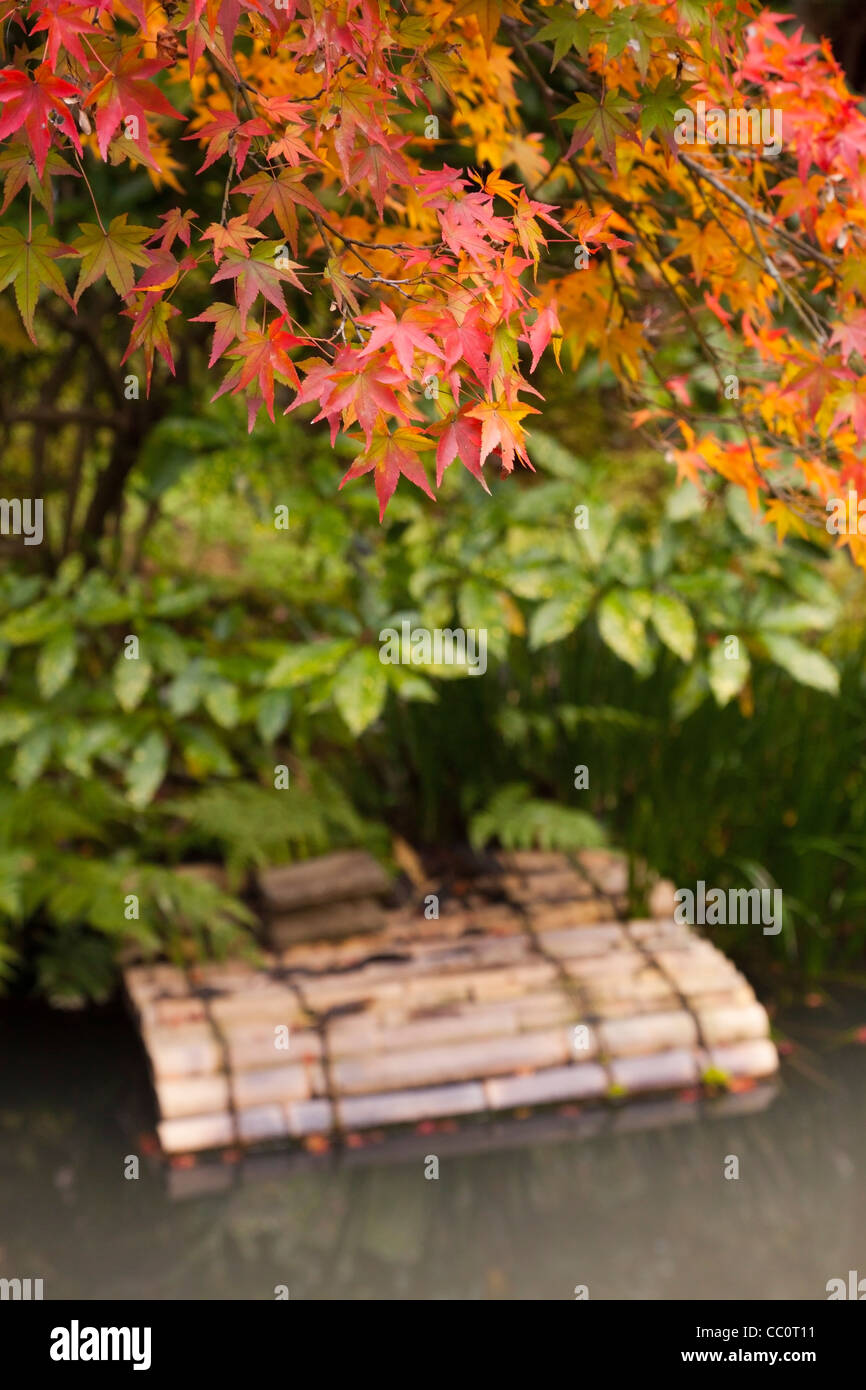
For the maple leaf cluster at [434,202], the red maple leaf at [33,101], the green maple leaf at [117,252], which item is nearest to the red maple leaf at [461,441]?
the maple leaf cluster at [434,202]

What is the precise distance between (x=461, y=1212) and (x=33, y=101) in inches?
84.9

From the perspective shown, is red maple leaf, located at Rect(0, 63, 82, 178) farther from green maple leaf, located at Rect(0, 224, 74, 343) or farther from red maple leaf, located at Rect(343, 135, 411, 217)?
red maple leaf, located at Rect(343, 135, 411, 217)

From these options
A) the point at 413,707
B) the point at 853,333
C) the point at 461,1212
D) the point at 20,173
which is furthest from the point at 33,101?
the point at 413,707

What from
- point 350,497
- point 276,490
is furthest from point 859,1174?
point 276,490

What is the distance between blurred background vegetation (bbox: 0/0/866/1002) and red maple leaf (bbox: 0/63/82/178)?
1748 mm

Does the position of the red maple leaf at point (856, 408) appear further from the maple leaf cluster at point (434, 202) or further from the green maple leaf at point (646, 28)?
the green maple leaf at point (646, 28)

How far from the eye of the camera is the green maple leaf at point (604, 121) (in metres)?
1.58

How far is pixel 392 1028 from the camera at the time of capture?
3018 mm

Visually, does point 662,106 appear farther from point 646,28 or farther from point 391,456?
point 391,456

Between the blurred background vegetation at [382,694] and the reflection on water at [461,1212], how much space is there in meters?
0.48
